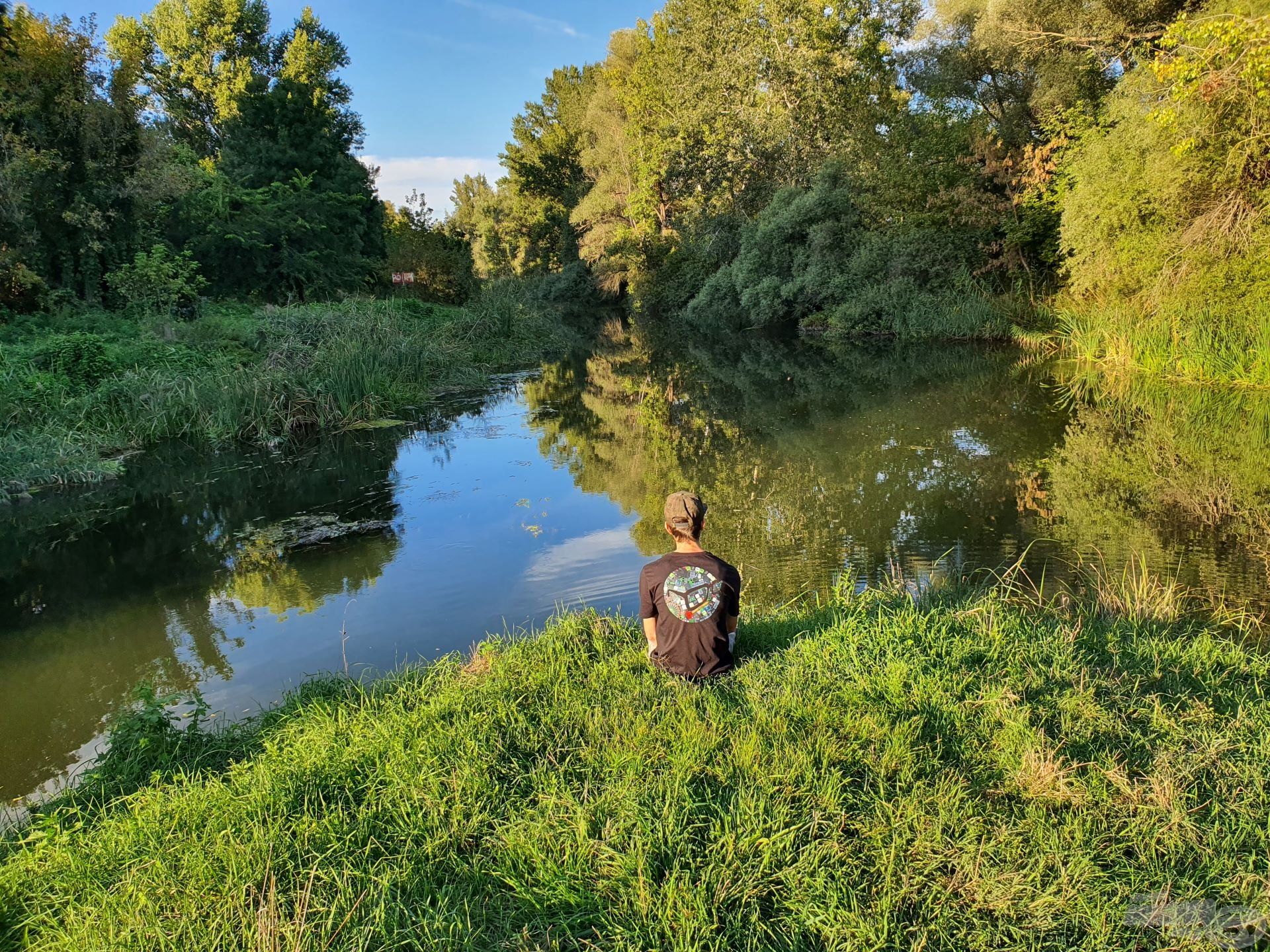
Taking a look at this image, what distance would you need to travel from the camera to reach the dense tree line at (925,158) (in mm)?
12992

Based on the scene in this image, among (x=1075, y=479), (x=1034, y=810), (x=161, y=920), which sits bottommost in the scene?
(x=1075, y=479)

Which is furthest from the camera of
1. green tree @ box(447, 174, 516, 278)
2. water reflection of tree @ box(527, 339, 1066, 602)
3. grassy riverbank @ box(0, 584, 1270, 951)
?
green tree @ box(447, 174, 516, 278)

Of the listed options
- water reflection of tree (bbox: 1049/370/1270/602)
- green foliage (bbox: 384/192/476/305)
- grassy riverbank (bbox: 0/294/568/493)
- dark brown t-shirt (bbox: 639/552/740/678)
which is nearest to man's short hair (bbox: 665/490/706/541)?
dark brown t-shirt (bbox: 639/552/740/678)

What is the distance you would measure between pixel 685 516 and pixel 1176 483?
6.95 meters

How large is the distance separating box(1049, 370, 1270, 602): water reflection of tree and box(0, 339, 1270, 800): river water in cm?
4

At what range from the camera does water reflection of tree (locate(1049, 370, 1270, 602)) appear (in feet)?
21.2

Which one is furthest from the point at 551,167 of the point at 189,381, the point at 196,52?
the point at 189,381

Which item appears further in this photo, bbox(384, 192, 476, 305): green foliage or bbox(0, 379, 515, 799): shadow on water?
bbox(384, 192, 476, 305): green foliage

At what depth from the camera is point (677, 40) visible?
3859cm

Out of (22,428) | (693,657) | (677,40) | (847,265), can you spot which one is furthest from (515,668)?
(677,40)

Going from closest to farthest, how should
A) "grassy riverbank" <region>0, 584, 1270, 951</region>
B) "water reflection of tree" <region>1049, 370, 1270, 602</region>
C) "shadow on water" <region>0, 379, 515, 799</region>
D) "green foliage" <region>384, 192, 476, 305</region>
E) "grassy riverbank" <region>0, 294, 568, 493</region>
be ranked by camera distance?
"grassy riverbank" <region>0, 584, 1270, 951</region> < "shadow on water" <region>0, 379, 515, 799</region> < "water reflection of tree" <region>1049, 370, 1270, 602</region> < "grassy riverbank" <region>0, 294, 568, 493</region> < "green foliage" <region>384, 192, 476, 305</region>

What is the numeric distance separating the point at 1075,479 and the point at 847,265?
19848 millimetres

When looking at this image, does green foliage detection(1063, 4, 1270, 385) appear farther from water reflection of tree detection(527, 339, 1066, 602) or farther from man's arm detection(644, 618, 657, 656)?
man's arm detection(644, 618, 657, 656)

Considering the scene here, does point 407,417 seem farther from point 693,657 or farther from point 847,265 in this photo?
point 847,265
